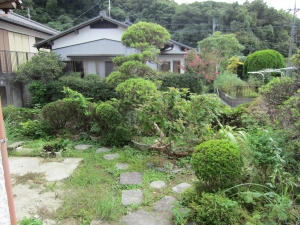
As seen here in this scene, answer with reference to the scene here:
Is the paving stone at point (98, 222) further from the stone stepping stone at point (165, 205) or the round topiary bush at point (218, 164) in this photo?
the round topiary bush at point (218, 164)

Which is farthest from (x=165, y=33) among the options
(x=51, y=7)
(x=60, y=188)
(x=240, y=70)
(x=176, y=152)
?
(x=51, y=7)

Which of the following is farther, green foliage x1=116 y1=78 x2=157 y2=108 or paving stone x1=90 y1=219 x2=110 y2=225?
green foliage x1=116 y1=78 x2=157 y2=108

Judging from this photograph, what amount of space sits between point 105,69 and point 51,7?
49.5ft

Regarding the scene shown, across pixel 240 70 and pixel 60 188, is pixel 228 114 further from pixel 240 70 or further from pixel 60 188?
pixel 240 70

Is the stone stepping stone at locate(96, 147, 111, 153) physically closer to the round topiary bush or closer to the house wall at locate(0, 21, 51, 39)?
the round topiary bush

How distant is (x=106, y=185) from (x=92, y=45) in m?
10.3

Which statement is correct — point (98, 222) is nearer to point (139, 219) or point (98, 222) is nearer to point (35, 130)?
point (139, 219)

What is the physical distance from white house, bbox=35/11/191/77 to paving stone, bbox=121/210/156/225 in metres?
10.1

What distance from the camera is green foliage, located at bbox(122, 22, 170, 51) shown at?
6508 millimetres

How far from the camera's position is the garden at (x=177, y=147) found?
2438mm

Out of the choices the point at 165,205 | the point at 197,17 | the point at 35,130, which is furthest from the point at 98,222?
the point at 197,17

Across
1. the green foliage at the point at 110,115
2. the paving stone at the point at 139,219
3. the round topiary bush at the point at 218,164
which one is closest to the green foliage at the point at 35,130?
the green foliage at the point at 110,115

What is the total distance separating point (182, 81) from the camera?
364 inches

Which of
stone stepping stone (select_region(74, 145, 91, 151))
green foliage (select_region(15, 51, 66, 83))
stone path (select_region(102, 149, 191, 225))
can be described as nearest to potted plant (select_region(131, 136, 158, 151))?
stone path (select_region(102, 149, 191, 225))
